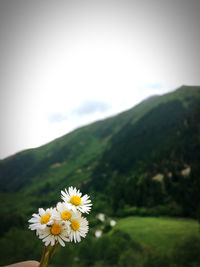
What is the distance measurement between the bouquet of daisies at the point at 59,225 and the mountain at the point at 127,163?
1341 centimetres

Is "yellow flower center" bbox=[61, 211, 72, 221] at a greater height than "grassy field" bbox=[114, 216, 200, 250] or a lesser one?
greater

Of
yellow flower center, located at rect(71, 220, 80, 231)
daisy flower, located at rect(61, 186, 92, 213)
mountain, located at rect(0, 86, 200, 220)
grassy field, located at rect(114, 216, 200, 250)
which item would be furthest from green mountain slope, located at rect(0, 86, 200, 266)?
yellow flower center, located at rect(71, 220, 80, 231)

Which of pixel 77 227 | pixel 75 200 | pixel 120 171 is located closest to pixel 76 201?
pixel 75 200

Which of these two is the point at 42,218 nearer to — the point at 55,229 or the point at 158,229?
the point at 55,229

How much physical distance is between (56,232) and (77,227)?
0.31ft

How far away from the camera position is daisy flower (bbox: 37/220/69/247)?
84cm

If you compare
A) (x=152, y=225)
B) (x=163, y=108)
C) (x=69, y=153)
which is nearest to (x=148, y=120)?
(x=163, y=108)

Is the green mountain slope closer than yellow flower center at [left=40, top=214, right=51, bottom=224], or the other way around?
yellow flower center at [left=40, top=214, right=51, bottom=224]

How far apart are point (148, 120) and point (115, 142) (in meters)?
12.3

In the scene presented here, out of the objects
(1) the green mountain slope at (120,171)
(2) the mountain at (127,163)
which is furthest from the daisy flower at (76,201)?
(2) the mountain at (127,163)

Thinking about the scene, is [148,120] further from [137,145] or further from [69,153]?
[69,153]

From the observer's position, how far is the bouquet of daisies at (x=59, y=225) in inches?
32.4

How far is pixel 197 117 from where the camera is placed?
50688 millimetres

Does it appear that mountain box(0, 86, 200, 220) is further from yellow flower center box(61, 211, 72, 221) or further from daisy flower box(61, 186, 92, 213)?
yellow flower center box(61, 211, 72, 221)
